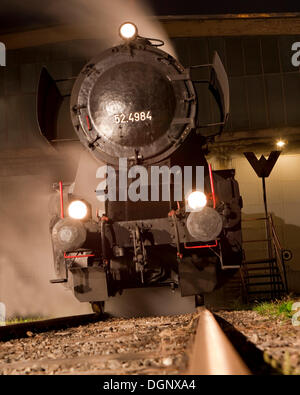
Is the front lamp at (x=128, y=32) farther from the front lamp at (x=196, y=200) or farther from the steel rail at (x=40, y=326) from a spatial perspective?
the steel rail at (x=40, y=326)

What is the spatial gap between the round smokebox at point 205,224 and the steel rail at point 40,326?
1977 millimetres

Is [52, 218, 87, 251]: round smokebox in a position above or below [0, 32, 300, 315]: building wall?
below

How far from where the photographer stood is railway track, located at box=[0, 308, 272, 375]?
1811 millimetres

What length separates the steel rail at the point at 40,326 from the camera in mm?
4277

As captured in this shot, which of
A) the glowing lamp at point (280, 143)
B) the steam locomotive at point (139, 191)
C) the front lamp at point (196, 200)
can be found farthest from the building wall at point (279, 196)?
the front lamp at point (196, 200)

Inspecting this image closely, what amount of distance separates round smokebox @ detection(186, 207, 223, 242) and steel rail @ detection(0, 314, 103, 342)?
1.98m

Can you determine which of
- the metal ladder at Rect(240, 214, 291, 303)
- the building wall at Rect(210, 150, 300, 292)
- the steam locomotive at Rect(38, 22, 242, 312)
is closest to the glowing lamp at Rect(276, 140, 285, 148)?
the building wall at Rect(210, 150, 300, 292)

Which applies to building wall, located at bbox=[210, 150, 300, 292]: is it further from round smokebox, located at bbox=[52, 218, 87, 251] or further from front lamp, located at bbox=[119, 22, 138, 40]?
round smokebox, located at bbox=[52, 218, 87, 251]

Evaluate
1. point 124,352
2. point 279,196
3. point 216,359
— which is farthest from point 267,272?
point 216,359

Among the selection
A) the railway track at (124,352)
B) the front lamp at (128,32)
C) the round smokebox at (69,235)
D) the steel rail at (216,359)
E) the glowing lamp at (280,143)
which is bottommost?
the railway track at (124,352)

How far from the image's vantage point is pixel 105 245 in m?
4.62
